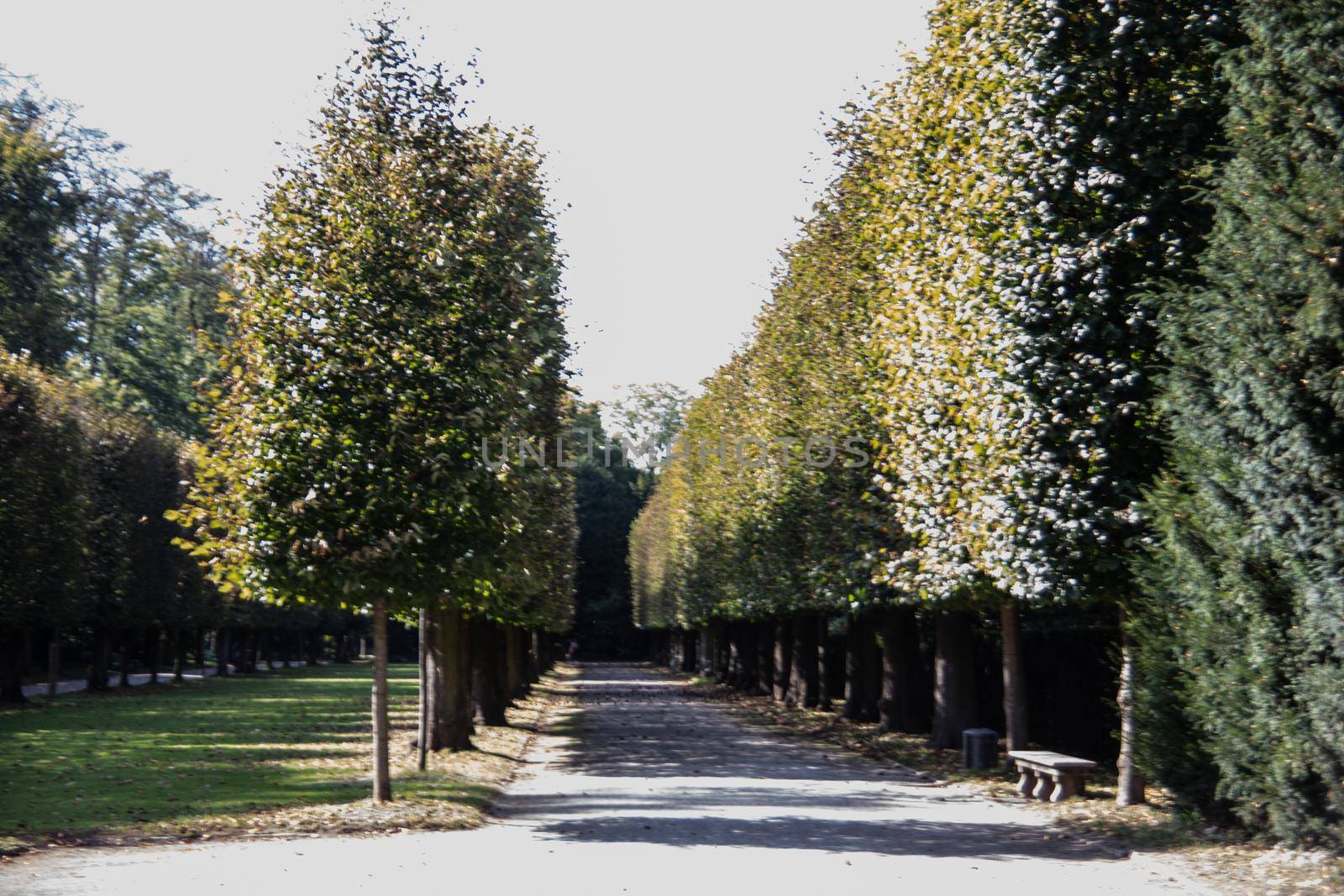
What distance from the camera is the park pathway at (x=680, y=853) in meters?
11.8

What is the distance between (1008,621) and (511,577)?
23.2ft

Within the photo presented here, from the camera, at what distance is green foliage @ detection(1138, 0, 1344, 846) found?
11.6m

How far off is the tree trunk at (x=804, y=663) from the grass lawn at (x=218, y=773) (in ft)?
24.6

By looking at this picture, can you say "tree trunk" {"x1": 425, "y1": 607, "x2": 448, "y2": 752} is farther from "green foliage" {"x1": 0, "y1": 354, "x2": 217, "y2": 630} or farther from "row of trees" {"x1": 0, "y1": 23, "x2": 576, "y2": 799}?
"green foliage" {"x1": 0, "y1": 354, "x2": 217, "y2": 630}

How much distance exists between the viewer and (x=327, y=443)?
1678cm

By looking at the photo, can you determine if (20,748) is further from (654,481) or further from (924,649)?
(654,481)

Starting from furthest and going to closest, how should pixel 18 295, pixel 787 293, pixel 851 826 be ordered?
pixel 18 295
pixel 787 293
pixel 851 826

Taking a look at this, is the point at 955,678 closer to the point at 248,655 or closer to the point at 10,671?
the point at 10,671

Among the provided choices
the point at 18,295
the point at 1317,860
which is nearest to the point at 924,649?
the point at 1317,860

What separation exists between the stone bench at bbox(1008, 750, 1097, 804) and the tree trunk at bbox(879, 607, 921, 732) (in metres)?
10.2

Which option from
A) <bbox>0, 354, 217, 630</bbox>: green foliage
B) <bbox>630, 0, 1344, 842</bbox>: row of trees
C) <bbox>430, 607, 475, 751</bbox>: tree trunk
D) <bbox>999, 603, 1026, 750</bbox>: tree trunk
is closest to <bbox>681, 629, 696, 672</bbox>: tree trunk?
<bbox>0, 354, 217, 630</bbox>: green foliage

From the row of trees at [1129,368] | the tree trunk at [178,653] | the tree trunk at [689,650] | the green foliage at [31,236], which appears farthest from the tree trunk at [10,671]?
the tree trunk at [689,650]

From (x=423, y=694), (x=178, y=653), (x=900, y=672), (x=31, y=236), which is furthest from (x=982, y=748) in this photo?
(x=178, y=653)

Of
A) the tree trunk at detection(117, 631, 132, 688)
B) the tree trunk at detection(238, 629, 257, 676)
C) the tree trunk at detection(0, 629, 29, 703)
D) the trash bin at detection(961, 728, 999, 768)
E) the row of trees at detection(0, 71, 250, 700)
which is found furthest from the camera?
the tree trunk at detection(238, 629, 257, 676)
